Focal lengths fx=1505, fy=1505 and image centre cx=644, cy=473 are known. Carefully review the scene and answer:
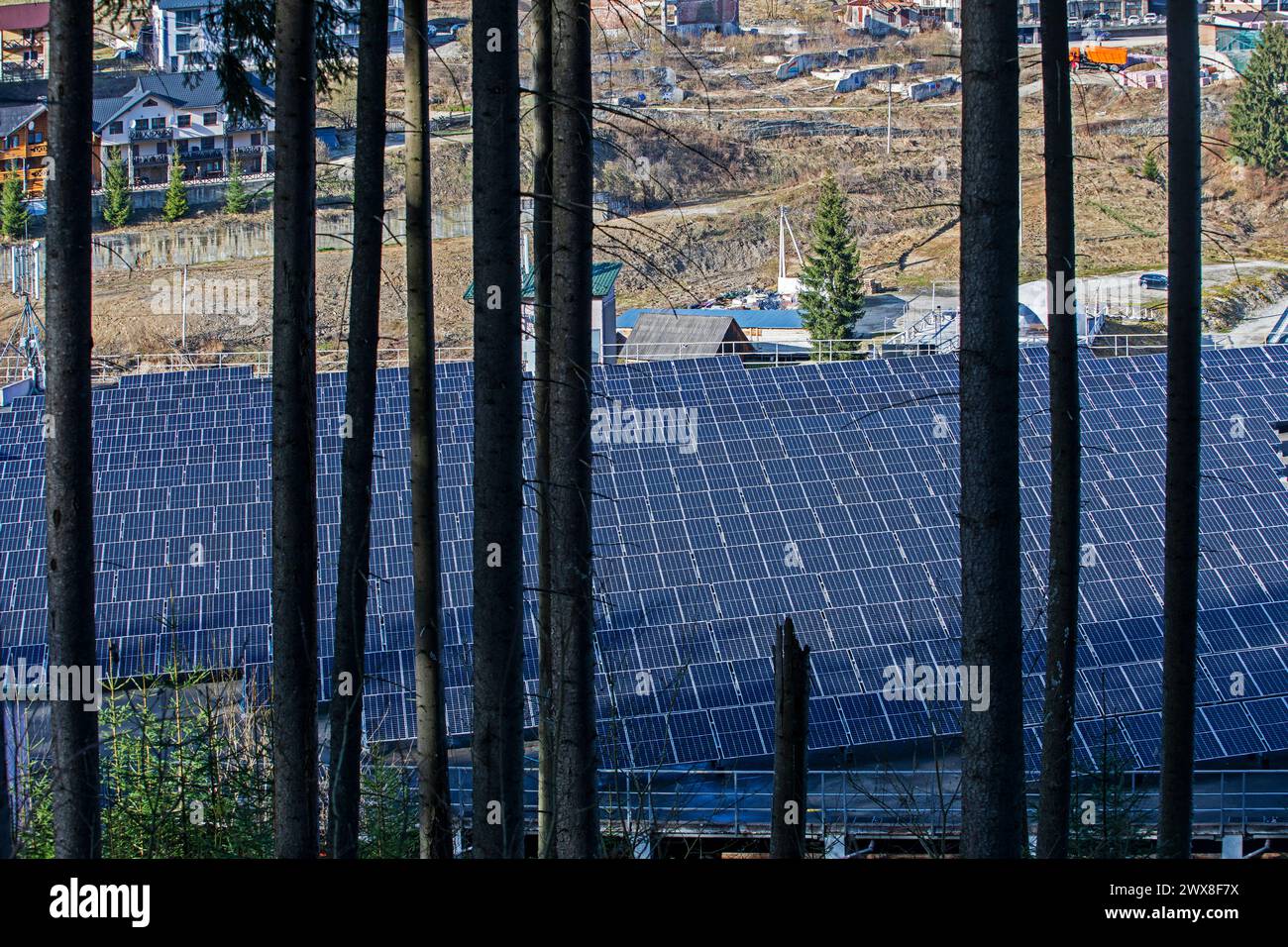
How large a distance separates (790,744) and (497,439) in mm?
2931

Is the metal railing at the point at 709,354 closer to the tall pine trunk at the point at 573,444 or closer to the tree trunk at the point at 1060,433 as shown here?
the tall pine trunk at the point at 573,444

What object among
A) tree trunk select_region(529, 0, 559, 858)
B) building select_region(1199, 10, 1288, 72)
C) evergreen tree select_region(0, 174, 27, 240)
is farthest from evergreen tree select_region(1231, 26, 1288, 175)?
tree trunk select_region(529, 0, 559, 858)

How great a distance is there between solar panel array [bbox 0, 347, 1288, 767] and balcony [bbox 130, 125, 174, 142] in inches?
2912

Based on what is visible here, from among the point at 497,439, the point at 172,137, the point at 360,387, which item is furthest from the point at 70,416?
the point at 172,137

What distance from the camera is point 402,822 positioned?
1258 centimetres

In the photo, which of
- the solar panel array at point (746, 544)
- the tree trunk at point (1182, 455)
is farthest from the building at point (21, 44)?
the tree trunk at point (1182, 455)

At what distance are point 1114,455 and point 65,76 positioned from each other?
18.3 meters

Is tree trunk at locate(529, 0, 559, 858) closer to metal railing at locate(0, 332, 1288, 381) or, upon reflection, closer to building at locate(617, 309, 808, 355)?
metal railing at locate(0, 332, 1288, 381)

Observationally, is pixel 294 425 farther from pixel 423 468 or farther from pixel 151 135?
pixel 151 135

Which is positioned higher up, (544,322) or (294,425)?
(544,322)

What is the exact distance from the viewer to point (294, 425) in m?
9.73

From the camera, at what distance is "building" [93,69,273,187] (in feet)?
313
